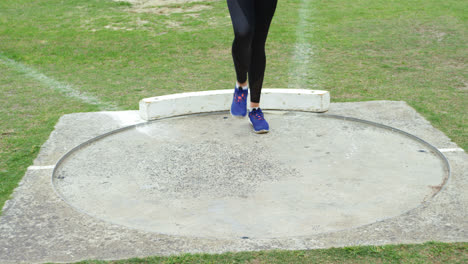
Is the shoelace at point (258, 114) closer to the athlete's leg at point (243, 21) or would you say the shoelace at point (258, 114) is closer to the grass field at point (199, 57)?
the athlete's leg at point (243, 21)

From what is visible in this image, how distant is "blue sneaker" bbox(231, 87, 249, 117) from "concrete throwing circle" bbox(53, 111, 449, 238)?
4.7 inches

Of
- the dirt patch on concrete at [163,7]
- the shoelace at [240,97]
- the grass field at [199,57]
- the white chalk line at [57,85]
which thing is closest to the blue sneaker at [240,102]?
the shoelace at [240,97]

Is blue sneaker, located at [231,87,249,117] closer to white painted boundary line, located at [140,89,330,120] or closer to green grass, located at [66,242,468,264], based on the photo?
white painted boundary line, located at [140,89,330,120]

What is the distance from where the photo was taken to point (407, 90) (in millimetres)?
5770

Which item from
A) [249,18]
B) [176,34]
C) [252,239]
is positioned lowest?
[176,34]

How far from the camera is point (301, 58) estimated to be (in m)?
7.50

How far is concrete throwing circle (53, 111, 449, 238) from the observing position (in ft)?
10.2

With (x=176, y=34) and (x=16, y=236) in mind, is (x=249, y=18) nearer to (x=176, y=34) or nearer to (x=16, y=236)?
(x=16, y=236)

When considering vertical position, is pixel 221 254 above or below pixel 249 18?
below

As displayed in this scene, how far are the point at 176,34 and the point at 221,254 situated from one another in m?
6.93

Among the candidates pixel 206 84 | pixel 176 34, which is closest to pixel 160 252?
pixel 206 84

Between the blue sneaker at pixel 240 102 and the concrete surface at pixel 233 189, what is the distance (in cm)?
12

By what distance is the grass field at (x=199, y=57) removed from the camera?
210 inches

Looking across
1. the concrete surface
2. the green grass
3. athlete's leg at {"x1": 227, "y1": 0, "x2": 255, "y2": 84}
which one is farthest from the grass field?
athlete's leg at {"x1": 227, "y1": 0, "x2": 255, "y2": 84}
